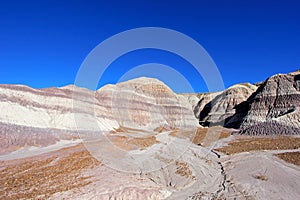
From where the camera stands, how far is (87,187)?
1413 centimetres

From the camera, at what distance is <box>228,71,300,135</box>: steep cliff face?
5075 centimetres

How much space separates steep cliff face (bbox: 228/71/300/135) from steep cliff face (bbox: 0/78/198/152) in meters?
21.1

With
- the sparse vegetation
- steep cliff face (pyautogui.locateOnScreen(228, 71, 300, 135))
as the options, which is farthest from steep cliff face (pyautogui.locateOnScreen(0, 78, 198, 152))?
steep cliff face (pyautogui.locateOnScreen(228, 71, 300, 135))

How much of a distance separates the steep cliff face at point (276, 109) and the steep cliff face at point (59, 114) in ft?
69.3

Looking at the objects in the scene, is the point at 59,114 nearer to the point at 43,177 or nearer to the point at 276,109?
the point at 43,177

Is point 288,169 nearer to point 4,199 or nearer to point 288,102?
point 4,199

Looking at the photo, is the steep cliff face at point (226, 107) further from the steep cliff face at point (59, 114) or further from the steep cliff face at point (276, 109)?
the steep cliff face at point (276, 109)

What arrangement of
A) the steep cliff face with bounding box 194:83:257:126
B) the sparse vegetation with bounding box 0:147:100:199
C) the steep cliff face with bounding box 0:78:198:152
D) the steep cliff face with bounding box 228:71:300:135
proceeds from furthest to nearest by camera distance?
the steep cliff face with bounding box 194:83:257:126, the steep cliff face with bounding box 228:71:300:135, the steep cliff face with bounding box 0:78:198:152, the sparse vegetation with bounding box 0:147:100:199

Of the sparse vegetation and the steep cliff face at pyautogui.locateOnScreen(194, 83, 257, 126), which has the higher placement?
the steep cliff face at pyautogui.locateOnScreen(194, 83, 257, 126)

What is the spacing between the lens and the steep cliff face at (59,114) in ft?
100

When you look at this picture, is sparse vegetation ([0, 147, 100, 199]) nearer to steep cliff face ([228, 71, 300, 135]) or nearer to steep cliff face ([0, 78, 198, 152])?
steep cliff face ([0, 78, 198, 152])

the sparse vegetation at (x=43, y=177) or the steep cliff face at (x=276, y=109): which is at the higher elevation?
the steep cliff face at (x=276, y=109)

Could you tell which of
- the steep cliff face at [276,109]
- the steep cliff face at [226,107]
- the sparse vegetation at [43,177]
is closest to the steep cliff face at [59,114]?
the sparse vegetation at [43,177]

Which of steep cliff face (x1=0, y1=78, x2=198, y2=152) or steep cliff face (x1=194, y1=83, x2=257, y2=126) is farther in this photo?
steep cliff face (x1=194, y1=83, x2=257, y2=126)
